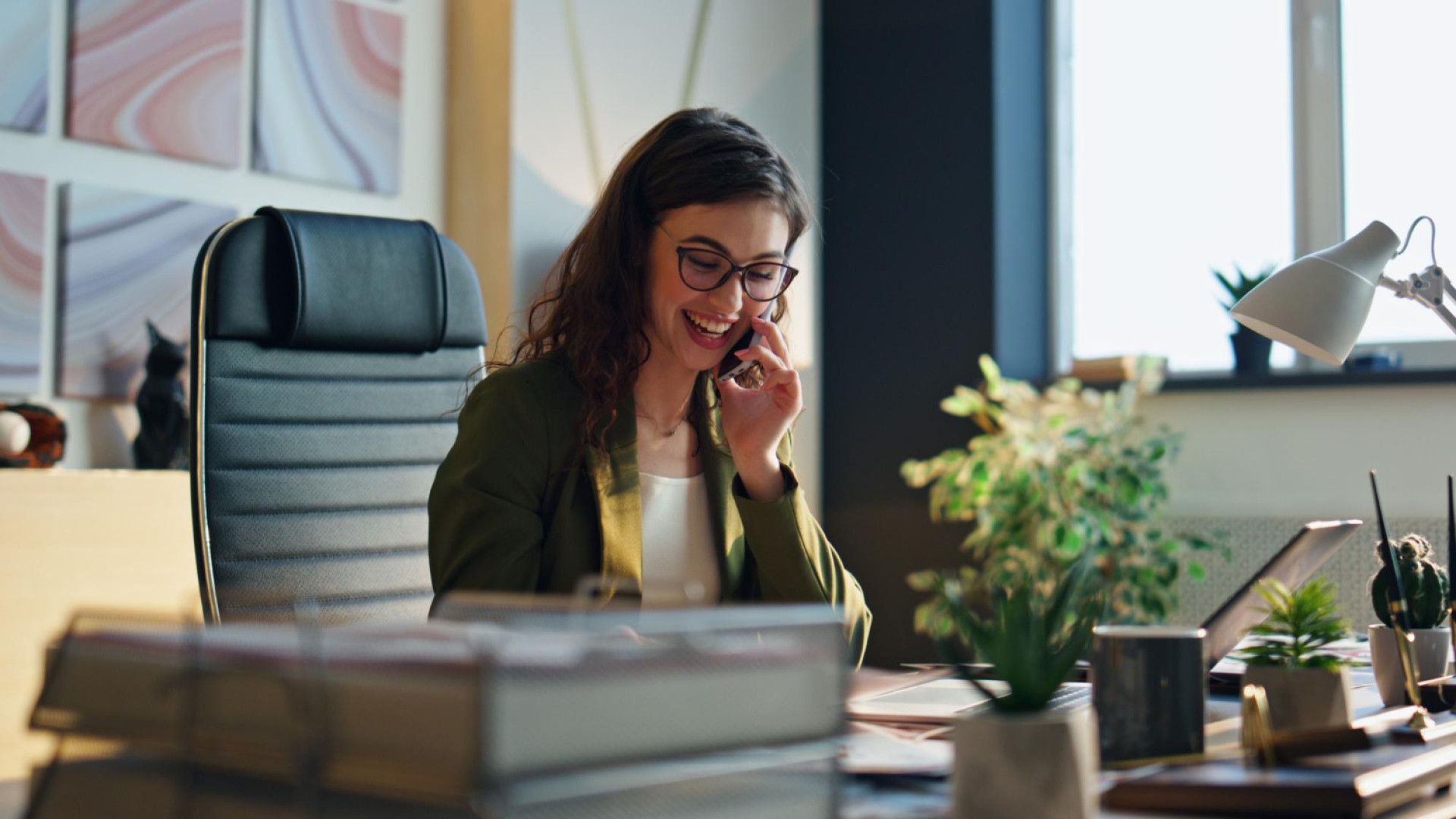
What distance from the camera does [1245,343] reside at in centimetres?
325

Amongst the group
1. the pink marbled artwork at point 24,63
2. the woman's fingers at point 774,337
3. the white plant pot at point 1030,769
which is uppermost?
the pink marbled artwork at point 24,63

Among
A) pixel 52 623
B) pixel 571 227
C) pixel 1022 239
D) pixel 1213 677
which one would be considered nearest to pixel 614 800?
pixel 1213 677

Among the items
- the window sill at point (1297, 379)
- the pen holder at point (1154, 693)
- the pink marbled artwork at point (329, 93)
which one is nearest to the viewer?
the pen holder at point (1154, 693)

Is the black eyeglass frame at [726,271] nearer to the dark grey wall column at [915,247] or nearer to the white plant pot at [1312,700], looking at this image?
the white plant pot at [1312,700]

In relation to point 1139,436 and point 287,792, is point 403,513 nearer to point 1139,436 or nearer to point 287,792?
point 287,792

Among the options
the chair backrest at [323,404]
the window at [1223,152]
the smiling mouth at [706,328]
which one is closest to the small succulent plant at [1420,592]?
the smiling mouth at [706,328]

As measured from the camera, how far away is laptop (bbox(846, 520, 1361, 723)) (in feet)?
3.40

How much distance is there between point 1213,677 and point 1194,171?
252 centimetres

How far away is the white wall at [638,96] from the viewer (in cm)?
310

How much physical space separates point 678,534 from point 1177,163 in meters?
2.45

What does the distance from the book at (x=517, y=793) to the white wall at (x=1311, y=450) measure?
2688 millimetres

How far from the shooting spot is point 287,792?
1.86 feet

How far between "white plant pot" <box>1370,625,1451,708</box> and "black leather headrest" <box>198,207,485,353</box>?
1.20 meters

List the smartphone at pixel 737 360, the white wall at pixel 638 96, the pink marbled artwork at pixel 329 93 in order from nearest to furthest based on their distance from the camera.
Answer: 1. the smartphone at pixel 737 360
2. the pink marbled artwork at pixel 329 93
3. the white wall at pixel 638 96
